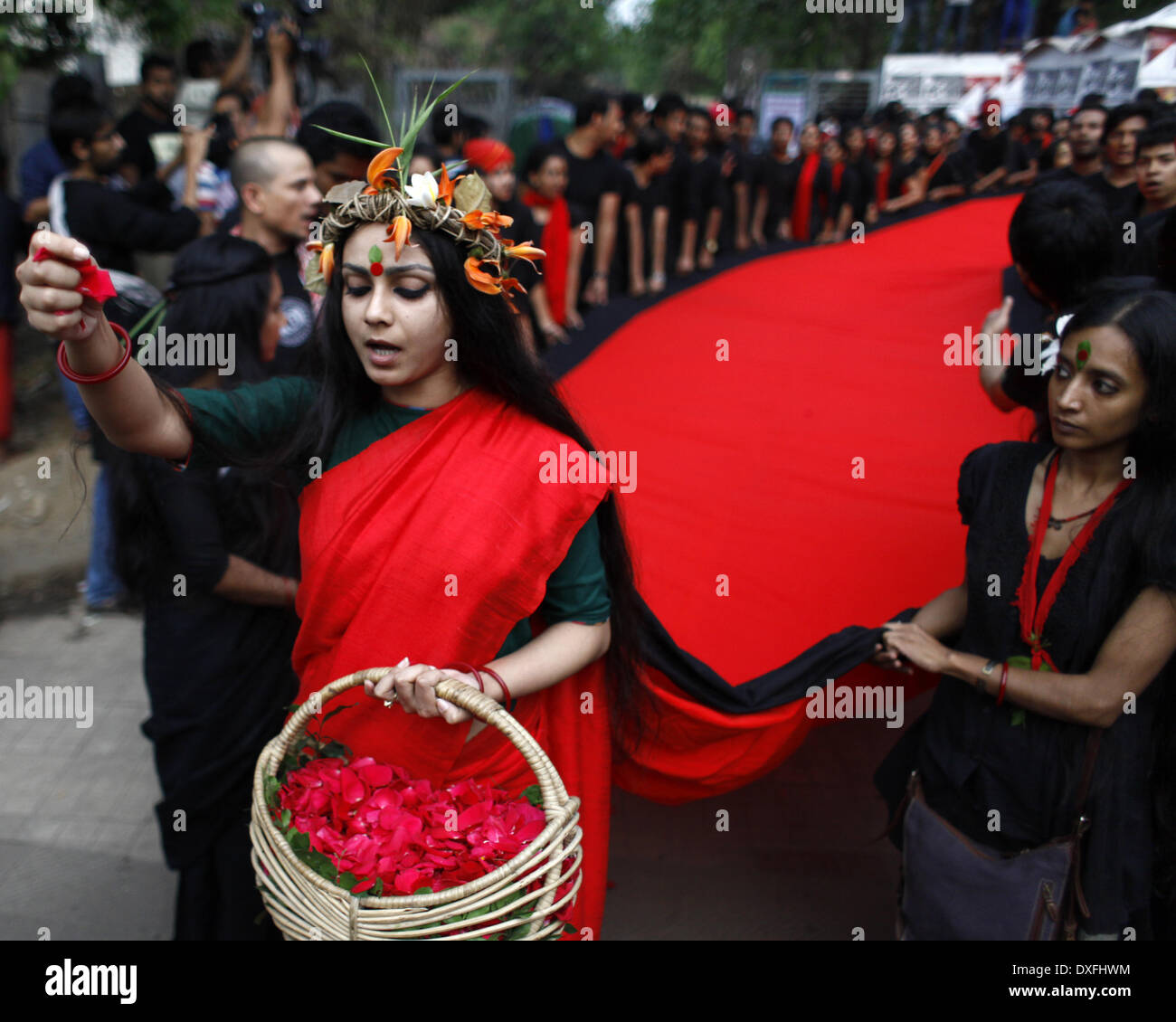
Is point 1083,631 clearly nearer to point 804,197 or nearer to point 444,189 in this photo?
point 444,189

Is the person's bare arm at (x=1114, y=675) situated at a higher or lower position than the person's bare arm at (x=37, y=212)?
lower

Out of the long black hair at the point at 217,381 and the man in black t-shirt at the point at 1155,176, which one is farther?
the man in black t-shirt at the point at 1155,176

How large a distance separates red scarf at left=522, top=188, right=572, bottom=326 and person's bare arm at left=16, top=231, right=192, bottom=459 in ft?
13.7

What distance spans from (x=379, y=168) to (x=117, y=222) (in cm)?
357

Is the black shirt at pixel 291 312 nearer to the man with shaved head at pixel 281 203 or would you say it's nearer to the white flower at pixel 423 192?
the man with shaved head at pixel 281 203

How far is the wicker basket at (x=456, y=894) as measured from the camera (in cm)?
138

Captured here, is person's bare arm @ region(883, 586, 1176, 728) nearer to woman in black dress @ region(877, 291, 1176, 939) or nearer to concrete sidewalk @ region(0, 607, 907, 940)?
woman in black dress @ region(877, 291, 1176, 939)

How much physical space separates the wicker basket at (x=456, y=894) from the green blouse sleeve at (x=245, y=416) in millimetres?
476

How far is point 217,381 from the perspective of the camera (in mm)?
2252

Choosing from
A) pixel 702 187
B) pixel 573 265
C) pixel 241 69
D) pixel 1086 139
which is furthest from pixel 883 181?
pixel 241 69

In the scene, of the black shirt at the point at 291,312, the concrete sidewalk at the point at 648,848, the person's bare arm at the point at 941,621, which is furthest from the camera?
the black shirt at the point at 291,312

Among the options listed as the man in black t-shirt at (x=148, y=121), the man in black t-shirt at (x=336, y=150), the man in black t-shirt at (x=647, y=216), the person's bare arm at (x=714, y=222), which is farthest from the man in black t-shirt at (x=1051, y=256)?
the person's bare arm at (x=714, y=222)
